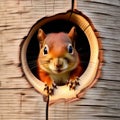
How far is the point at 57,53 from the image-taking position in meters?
4.95

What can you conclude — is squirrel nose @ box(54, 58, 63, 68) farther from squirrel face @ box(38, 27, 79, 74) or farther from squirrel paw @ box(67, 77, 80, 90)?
squirrel paw @ box(67, 77, 80, 90)

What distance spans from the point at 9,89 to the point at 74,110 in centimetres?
43

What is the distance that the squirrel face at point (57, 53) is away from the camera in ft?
16.3

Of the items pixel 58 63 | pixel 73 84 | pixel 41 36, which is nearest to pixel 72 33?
pixel 41 36

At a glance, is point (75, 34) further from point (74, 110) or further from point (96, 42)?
point (74, 110)

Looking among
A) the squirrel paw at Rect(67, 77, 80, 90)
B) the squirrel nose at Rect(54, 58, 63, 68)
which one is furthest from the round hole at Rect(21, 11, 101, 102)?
the squirrel nose at Rect(54, 58, 63, 68)

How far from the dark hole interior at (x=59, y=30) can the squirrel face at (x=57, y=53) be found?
0.33 ft

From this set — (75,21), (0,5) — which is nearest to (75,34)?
(75,21)

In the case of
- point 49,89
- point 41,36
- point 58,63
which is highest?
point 41,36

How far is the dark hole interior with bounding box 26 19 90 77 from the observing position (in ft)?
17.3

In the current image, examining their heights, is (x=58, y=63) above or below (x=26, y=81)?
above

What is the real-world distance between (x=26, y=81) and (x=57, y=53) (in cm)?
27

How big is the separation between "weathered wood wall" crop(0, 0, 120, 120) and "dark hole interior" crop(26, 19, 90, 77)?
0.95 feet

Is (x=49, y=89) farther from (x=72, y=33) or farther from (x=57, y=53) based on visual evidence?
(x=72, y=33)
